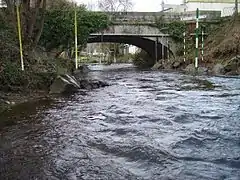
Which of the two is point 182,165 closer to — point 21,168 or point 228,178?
point 228,178

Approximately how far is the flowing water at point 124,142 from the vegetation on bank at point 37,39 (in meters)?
2.98

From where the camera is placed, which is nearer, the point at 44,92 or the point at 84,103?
the point at 84,103

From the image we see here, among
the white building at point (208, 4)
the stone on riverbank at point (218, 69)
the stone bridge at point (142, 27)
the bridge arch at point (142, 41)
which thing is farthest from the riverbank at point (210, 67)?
the white building at point (208, 4)

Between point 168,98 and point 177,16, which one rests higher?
point 177,16

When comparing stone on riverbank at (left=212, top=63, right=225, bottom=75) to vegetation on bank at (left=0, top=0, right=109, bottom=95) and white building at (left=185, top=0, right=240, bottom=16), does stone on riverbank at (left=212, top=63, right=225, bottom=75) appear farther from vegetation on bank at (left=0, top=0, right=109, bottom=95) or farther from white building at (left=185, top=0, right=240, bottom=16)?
white building at (left=185, top=0, right=240, bottom=16)

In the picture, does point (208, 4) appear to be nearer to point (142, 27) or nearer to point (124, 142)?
point (142, 27)

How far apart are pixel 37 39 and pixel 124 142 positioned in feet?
45.1

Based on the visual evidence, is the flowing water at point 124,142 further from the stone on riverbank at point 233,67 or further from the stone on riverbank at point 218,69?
the stone on riverbank at point 218,69

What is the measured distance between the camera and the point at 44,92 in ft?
42.7

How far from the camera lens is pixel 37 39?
733 inches

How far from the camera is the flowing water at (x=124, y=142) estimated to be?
4.59 metres

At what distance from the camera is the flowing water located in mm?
4590

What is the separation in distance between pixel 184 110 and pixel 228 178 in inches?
176

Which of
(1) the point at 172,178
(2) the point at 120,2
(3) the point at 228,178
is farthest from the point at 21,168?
(2) the point at 120,2
